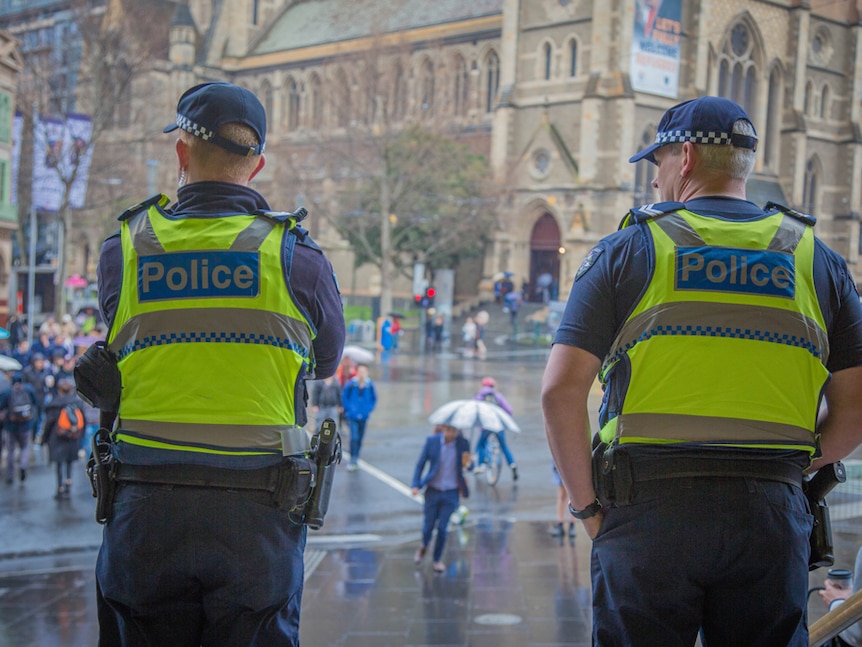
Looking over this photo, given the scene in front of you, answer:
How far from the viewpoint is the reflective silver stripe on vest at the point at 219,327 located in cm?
284

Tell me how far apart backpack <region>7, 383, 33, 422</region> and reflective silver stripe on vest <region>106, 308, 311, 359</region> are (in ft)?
40.9

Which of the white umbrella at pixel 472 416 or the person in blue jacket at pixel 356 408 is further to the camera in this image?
the person in blue jacket at pixel 356 408

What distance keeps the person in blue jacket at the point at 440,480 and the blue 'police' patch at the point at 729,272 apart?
27.1 ft

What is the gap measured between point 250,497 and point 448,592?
6966 mm

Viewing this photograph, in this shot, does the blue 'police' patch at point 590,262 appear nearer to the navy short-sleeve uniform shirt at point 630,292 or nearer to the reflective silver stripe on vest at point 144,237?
the navy short-sleeve uniform shirt at point 630,292

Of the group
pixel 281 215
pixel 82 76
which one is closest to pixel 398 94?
pixel 82 76

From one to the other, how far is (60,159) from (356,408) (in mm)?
14053

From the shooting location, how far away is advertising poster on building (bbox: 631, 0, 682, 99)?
5031cm

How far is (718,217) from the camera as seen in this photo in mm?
2787

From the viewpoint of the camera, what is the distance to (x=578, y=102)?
5212cm

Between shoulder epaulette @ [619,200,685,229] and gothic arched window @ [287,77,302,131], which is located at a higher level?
gothic arched window @ [287,77,302,131]

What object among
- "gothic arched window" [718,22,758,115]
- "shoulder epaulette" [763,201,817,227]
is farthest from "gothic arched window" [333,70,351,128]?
"shoulder epaulette" [763,201,817,227]

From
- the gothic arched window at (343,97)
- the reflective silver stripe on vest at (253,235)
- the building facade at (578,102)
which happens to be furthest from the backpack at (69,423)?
the gothic arched window at (343,97)

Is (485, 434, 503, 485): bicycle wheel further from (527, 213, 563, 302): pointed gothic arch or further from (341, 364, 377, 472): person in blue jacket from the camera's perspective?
(527, 213, 563, 302): pointed gothic arch
